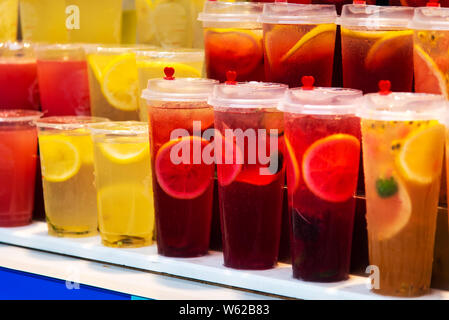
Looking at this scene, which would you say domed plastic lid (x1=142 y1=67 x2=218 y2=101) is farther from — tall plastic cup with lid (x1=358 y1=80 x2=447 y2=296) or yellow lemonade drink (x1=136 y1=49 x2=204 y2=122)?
tall plastic cup with lid (x1=358 y1=80 x2=447 y2=296)

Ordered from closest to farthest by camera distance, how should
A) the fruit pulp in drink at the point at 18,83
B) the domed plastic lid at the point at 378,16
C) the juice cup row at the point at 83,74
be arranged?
the domed plastic lid at the point at 378,16 < the juice cup row at the point at 83,74 < the fruit pulp in drink at the point at 18,83

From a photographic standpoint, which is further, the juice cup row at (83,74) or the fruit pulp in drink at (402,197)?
the juice cup row at (83,74)

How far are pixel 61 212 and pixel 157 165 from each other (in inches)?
16.2

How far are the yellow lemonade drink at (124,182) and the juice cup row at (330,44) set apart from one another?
10.0 inches

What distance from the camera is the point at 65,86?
2461 millimetres

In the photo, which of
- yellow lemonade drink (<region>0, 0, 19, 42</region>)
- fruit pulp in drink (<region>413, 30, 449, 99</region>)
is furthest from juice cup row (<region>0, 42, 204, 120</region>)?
fruit pulp in drink (<region>413, 30, 449, 99</region>)

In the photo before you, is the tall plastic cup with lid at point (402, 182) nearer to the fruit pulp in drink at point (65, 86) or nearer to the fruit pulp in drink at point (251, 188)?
the fruit pulp in drink at point (251, 188)

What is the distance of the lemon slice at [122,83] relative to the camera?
2312 mm

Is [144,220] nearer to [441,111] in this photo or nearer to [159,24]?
[159,24]

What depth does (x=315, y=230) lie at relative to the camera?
5.70ft

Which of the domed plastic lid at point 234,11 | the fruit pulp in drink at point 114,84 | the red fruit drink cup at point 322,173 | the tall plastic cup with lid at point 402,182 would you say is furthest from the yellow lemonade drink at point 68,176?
the tall plastic cup with lid at point 402,182

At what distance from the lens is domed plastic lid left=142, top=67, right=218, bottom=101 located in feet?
6.38

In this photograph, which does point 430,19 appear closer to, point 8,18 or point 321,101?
point 321,101
